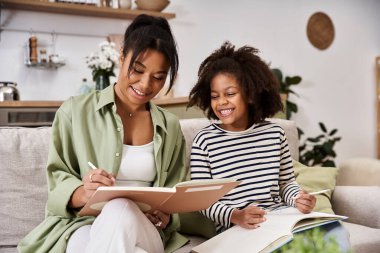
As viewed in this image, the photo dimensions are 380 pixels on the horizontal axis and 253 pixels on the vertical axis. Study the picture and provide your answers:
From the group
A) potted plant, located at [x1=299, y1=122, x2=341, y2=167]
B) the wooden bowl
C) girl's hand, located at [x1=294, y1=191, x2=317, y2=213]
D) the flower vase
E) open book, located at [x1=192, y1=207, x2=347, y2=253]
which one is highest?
the wooden bowl

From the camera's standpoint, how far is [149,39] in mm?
1435

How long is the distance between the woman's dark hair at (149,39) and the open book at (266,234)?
20.8 inches

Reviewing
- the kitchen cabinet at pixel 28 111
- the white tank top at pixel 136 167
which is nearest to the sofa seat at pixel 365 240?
the white tank top at pixel 136 167

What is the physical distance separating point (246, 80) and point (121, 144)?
1.66 feet

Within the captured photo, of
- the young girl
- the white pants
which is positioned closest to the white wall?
the young girl

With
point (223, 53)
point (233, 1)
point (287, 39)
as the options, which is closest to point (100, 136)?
point (223, 53)

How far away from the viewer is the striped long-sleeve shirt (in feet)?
5.27

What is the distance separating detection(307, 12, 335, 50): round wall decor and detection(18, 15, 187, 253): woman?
401 cm

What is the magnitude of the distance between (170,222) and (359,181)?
142 cm

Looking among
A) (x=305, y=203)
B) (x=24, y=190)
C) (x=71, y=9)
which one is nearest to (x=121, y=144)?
(x=24, y=190)

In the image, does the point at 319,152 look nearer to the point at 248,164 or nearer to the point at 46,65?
the point at 46,65

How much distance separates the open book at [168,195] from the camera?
1.11m

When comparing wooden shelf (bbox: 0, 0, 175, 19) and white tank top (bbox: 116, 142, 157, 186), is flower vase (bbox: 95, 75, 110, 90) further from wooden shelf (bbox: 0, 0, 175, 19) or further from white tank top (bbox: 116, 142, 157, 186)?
white tank top (bbox: 116, 142, 157, 186)

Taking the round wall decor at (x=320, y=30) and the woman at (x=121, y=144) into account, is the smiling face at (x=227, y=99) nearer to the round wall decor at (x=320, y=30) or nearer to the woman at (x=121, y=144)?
the woman at (x=121, y=144)
